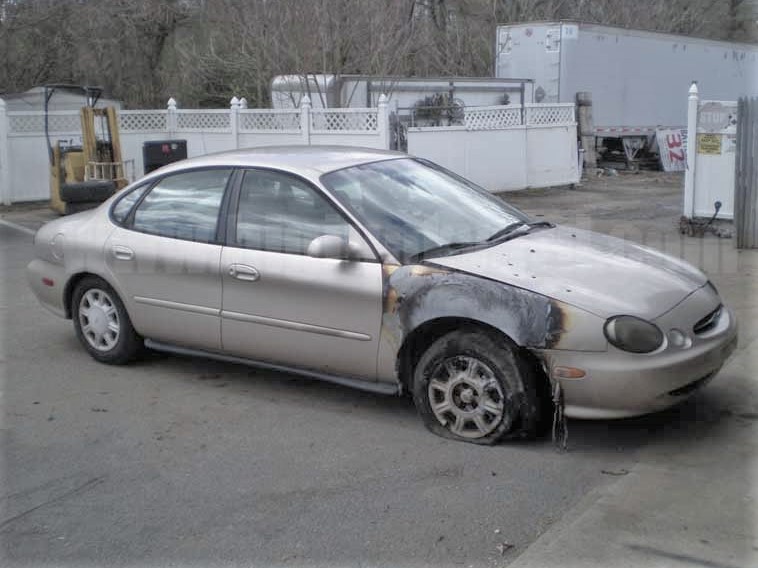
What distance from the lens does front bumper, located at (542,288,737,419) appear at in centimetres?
452

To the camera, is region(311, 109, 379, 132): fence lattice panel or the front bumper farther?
region(311, 109, 379, 132): fence lattice panel

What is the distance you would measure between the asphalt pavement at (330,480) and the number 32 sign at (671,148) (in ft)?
61.2

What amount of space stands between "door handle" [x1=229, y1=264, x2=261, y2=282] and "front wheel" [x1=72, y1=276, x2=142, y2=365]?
111cm

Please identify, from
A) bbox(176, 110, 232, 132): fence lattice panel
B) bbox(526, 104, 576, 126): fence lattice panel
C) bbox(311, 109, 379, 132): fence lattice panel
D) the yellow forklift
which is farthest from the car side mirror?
bbox(526, 104, 576, 126): fence lattice panel

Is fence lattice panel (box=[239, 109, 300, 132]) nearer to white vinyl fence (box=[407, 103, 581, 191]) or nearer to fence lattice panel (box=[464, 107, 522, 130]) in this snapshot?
white vinyl fence (box=[407, 103, 581, 191])

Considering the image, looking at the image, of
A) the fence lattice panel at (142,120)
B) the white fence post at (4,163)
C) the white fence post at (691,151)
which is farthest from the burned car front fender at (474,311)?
the fence lattice panel at (142,120)

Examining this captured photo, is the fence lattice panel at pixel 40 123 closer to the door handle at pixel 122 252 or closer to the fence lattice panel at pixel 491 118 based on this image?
the fence lattice panel at pixel 491 118

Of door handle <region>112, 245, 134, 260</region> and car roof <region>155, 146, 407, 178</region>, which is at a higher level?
car roof <region>155, 146, 407, 178</region>

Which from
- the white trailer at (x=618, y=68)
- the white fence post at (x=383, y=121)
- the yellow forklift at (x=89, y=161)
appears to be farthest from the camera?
the white trailer at (x=618, y=68)

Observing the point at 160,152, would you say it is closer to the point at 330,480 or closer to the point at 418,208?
the point at 418,208

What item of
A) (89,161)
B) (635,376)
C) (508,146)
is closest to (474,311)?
(635,376)

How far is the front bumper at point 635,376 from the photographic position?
14.8 ft

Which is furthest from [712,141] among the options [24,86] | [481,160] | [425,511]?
[24,86]

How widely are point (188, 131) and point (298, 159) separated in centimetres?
1311
